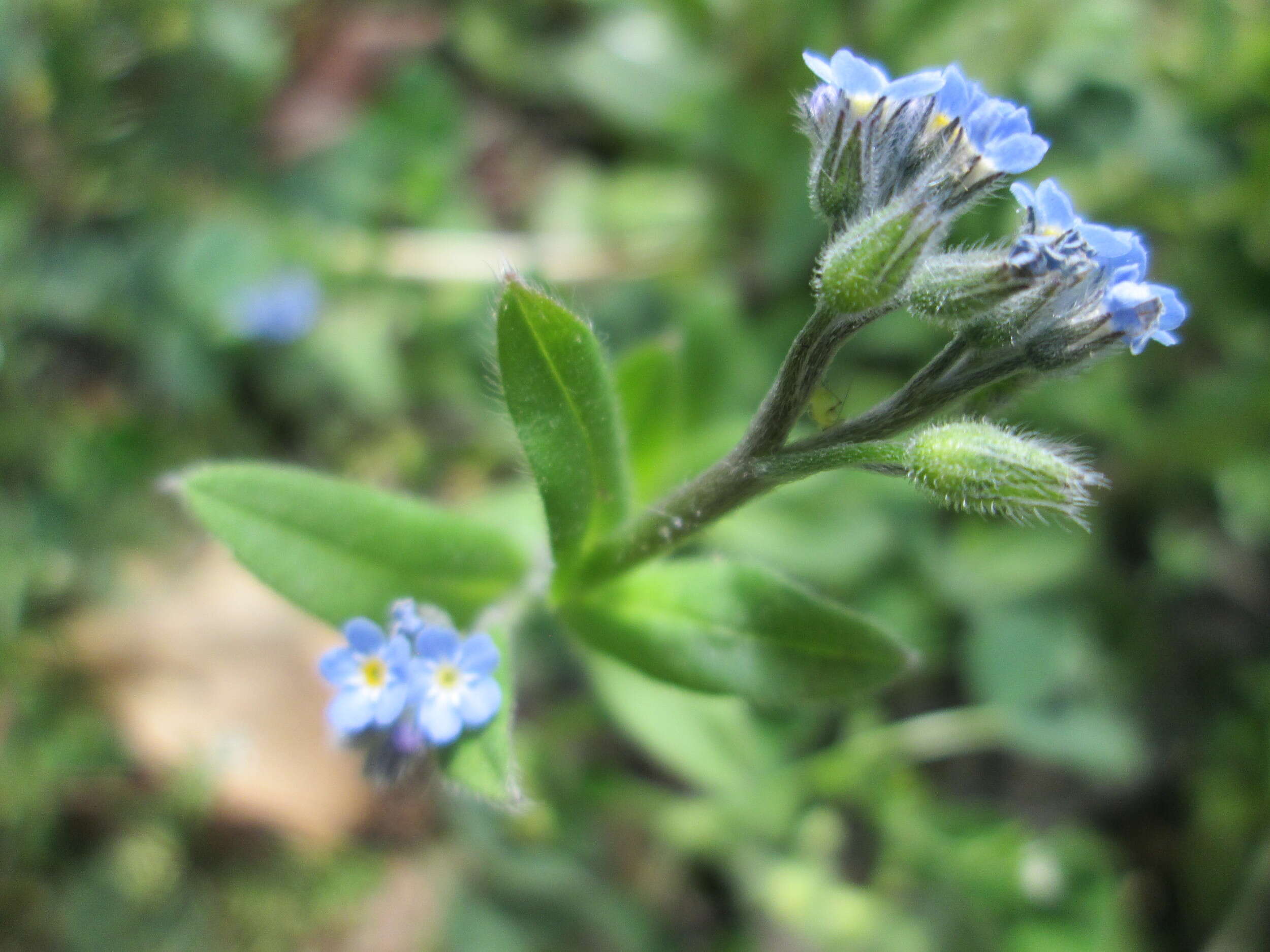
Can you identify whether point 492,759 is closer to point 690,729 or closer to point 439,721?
point 439,721

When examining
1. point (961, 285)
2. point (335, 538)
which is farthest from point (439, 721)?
point (961, 285)

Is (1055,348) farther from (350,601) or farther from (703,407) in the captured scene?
(703,407)

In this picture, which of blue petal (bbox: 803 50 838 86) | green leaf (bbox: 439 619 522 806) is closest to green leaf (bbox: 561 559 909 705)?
green leaf (bbox: 439 619 522 806)

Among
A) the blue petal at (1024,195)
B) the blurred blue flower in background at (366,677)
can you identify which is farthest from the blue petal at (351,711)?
the blue petal at (1024,195)

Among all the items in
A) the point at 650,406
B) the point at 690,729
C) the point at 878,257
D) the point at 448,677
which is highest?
the point at 878,257

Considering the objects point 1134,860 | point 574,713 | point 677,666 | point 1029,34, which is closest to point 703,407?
point 574,713
